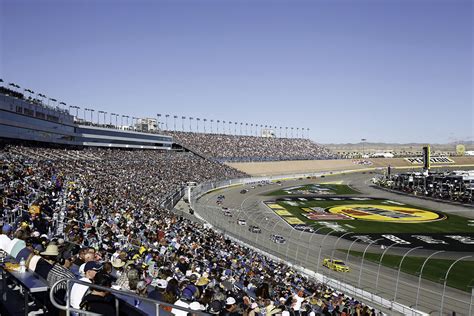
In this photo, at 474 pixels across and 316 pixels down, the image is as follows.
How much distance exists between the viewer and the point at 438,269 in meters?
30.2

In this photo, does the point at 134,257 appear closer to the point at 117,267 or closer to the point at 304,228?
the point at 117,267

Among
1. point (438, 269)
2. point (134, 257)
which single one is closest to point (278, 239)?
point (438, 269)

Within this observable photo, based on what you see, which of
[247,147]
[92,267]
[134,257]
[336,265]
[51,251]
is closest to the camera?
[92,267]

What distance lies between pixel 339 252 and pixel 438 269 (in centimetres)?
735

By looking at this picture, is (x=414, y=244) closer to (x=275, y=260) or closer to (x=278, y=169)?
(x=275, y=260)

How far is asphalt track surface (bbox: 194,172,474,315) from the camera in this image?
23438mm

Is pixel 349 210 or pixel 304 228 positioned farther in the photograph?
pixel 349 210

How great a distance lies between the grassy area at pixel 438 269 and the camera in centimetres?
2685

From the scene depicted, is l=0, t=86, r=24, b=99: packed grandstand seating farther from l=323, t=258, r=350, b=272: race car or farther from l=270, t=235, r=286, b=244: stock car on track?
l=323, t=258, r=350, b=272: race car

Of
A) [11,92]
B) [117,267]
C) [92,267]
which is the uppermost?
[11,92]

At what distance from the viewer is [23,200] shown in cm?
1845

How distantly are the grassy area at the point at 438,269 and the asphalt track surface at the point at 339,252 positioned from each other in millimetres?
916

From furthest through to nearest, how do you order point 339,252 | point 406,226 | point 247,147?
point 247,147, point 406,226, point 339,252

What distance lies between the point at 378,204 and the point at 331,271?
40.7m
